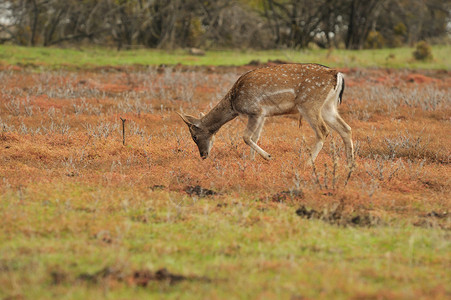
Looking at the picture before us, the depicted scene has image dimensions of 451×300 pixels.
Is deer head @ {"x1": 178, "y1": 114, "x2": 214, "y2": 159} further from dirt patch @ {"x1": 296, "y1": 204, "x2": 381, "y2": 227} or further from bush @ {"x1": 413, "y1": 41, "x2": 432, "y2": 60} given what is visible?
bush @ {"x1": 413, "y1": 41, "x2": 432, "y2": 60}

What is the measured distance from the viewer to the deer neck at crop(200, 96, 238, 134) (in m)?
9.72

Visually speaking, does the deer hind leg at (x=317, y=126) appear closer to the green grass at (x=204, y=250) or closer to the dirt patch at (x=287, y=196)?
the dirt patch at (x=287, y=196)

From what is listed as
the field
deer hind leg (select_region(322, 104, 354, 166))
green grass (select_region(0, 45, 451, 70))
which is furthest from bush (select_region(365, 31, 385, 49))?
deer hind leg (select_region(322, 104, 354, 166))

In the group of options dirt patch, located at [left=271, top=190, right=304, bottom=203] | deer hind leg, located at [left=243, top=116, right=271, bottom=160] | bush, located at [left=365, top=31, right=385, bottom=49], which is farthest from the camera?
bush, located at [left=365, top=31, right=385, bottom=49]

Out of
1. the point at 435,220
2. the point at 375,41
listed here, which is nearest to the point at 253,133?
the point at 435,220

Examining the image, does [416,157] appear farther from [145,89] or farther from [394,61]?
[394,61]

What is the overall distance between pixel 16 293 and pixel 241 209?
2951mm

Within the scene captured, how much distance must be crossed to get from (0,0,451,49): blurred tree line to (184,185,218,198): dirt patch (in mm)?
28232

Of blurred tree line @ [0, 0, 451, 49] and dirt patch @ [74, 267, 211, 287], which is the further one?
blurred tree line @ [0, 0, 451, 49]

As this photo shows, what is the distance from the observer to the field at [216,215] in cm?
468

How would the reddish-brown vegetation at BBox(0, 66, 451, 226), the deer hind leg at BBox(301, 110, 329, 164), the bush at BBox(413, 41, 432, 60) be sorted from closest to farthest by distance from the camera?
1. the reddish-brown vegetation at BBox(0, 66, 451, 226)
2. the deer hind leg at BBox(301, 110, 329, 164)
3. the bush at BBox(413, 41, 432, 60)

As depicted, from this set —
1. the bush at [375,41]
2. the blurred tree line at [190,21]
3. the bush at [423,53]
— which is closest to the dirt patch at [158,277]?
the bush at [423,53]

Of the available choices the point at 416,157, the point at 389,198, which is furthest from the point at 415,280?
the point at 416,157

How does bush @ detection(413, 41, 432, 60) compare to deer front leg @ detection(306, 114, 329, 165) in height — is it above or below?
above
